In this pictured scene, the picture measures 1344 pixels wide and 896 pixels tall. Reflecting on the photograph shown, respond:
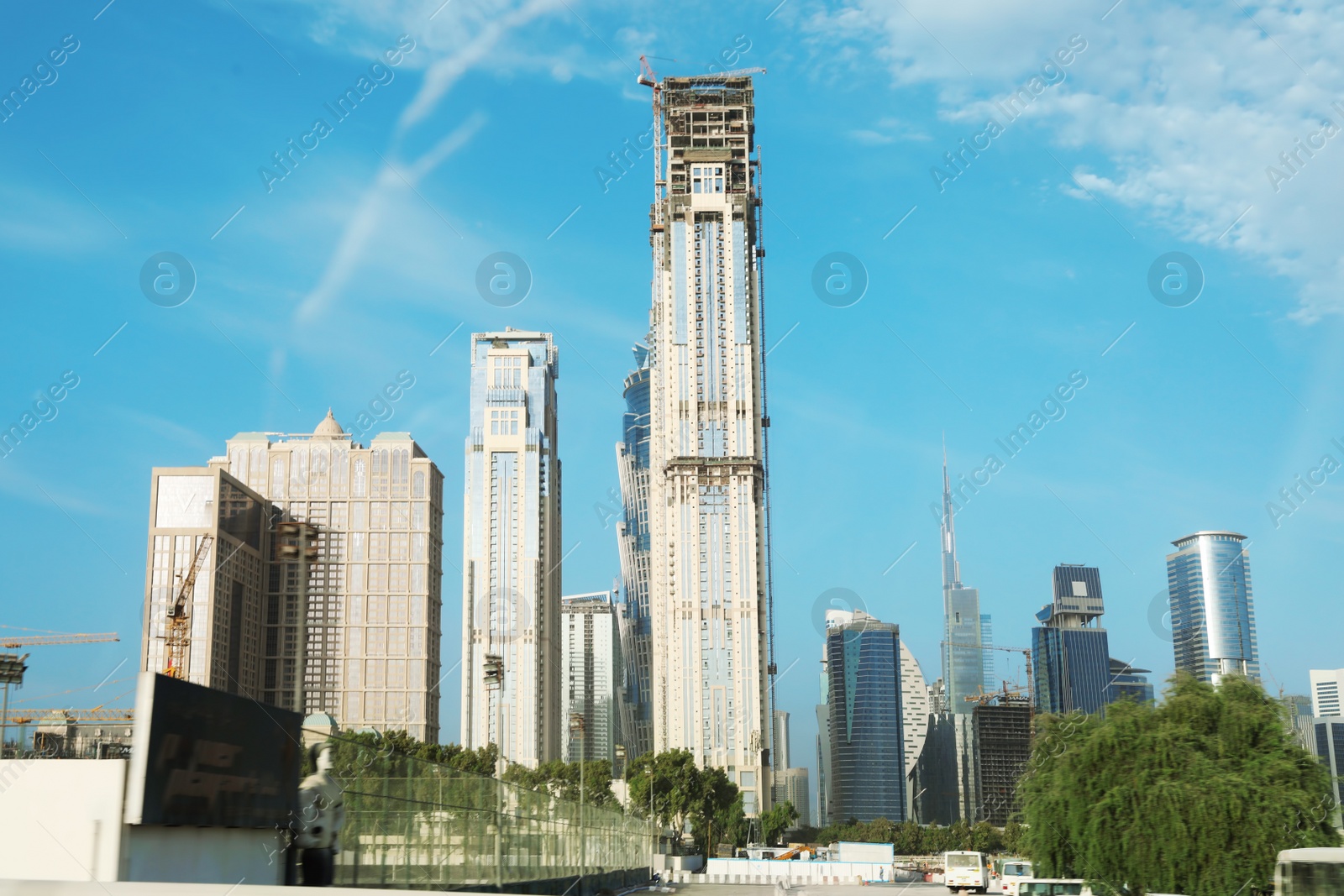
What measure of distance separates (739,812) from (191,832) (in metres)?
123

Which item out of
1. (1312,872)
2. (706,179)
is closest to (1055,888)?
(1312,872)

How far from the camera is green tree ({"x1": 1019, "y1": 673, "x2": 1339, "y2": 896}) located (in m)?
31.4

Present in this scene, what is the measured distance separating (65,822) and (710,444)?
154288 millimetres

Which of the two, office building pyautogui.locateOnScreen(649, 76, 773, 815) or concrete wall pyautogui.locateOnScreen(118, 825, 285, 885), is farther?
office building pyautogui.locateOnScreen(649, 76, 773, 815)

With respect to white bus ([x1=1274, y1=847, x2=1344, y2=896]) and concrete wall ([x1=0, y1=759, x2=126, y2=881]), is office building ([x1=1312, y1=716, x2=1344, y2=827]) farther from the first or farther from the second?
concrete wall ([x1=0, y1=759, x2=126, y2=881])

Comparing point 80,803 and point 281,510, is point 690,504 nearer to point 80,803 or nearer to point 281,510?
point 281,510

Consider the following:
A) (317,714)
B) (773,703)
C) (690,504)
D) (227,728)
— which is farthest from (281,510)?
(227,728)

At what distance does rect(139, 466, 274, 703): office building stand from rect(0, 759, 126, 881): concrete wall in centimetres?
14815

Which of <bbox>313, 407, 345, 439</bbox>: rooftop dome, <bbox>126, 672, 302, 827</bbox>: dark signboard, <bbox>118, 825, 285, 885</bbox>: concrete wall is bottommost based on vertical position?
<bbox>118, 825, 285, 885</bbox>: concrete wall

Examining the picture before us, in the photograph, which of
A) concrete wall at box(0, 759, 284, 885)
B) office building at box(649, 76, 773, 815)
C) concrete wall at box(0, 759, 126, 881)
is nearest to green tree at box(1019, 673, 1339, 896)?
concrete wall at box(0, 759, 284, 885)

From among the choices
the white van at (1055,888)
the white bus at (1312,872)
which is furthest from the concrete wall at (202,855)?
the white van at (1055,888)

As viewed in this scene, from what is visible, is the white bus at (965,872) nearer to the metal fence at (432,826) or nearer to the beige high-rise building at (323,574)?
the metal fence at (432,826)

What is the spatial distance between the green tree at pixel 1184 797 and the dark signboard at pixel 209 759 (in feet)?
71.9

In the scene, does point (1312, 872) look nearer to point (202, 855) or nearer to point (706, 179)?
point (202, 855)
